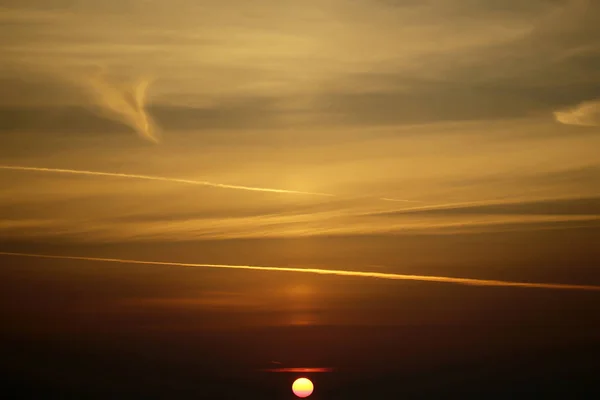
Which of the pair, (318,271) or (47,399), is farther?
(47,399)

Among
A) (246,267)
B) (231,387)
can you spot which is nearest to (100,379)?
(231,387)

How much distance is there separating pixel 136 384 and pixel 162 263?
18.5 ft

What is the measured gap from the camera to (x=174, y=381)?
33.5 metres

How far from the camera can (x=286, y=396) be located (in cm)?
3409

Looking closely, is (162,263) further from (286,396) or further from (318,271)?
(286,396)

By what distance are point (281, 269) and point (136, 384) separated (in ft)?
26.2

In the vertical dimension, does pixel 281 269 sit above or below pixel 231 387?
above

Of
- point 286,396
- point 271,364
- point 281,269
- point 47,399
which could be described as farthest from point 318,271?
point 47,399

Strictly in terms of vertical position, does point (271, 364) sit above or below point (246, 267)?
below

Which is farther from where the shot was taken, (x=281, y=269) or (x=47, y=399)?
(x=47, y=399)

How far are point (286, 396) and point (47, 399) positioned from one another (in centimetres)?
831

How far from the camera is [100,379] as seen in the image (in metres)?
33.8

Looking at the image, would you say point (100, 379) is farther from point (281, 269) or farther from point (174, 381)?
point (281, 269)

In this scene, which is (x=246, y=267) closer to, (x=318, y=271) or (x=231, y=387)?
(x=318, y=271)
